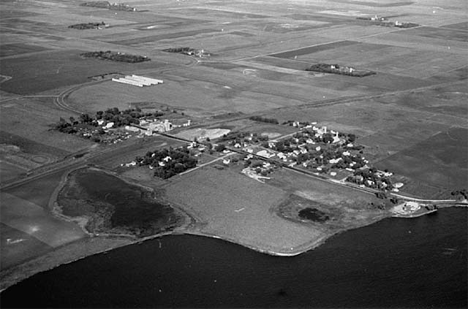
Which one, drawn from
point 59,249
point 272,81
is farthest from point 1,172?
point 272,81

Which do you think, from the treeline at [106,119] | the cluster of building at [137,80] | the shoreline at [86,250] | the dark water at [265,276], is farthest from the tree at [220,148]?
the cluster of building at [137,80]

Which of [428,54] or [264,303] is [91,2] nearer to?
[428,54]

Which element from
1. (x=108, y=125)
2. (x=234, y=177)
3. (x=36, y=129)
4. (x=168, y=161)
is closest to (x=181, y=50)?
(x=108, y=125)

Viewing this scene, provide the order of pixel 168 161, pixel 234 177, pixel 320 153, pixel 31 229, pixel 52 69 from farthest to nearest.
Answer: pixel 52 69, pixel 320 153, pixel 168 161, pixel 234 177, pixel 31 229

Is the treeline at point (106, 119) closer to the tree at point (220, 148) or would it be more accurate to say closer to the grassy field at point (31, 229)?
the tree at point (220, 148)

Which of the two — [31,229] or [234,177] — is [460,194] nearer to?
[234,177]

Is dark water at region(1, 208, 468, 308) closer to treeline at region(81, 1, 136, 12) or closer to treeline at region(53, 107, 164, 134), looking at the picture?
treeline at region(53, 107, 164, 134)
